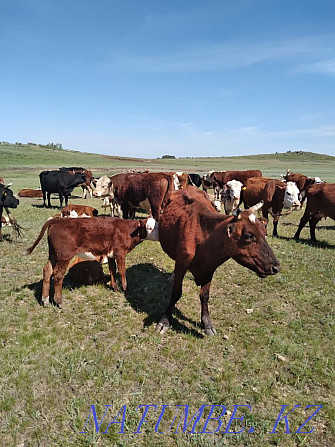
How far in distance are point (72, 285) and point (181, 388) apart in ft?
12.9

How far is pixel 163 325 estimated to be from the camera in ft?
17.7

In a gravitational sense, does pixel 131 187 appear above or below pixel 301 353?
above

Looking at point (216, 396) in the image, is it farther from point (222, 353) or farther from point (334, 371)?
point (334, 371)

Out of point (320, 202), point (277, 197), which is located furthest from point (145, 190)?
point (320, 202)

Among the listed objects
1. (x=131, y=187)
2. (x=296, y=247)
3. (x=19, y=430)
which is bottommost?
(x=19, y=430)

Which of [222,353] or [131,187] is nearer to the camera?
[222,353]

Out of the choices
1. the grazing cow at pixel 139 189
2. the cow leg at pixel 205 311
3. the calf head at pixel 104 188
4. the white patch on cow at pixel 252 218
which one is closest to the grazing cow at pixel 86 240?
the cow leg at pixel 205 311

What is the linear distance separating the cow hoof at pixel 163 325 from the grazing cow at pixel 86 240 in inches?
68.3

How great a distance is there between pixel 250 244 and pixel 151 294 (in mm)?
3201

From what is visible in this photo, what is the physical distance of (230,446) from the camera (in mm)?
3367

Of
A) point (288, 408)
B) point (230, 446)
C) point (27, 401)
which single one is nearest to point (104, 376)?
point (27, 401)

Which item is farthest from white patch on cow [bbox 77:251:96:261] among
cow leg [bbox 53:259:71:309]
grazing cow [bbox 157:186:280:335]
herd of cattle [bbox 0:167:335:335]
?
grazing cow [bbox 157:186:280:335]

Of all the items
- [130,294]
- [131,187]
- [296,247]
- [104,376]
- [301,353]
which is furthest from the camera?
[131,187]

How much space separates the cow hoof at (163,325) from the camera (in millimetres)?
5365
